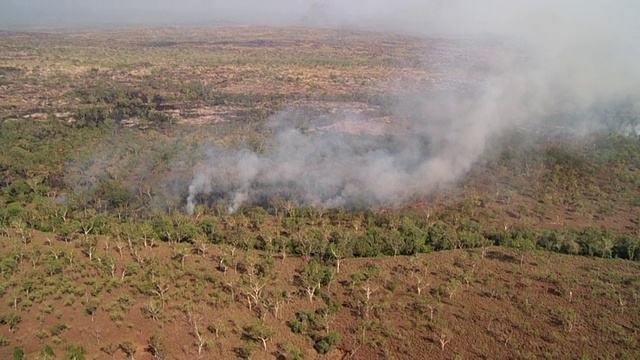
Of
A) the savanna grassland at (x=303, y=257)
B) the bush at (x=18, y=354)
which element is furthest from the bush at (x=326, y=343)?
the bush at (x=18, y=354)

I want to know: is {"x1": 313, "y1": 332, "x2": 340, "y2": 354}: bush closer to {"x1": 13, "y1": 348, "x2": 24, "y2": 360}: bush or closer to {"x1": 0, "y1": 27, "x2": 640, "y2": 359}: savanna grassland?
{"x1": 0, "y1": 27, "x2": 640, "y2": 359}: savanna grassland

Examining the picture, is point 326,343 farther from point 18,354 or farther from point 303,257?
point 18,354

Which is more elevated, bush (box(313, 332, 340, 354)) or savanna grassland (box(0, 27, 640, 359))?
savanna grassland (box(0, 27, 640, 359))

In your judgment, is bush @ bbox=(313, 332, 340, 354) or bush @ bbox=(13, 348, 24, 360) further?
bush @ bbox=(313, 332, 340, 354)

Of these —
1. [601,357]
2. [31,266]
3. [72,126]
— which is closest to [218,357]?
[31,266]

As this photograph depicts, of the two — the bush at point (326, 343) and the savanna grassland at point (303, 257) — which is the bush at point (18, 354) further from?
the bush at point (326, 343)

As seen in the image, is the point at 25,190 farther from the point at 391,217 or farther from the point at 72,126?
the point at 391,217

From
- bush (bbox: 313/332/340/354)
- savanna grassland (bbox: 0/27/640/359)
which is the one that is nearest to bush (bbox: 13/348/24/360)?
savanna grassland (bbox: 0/27/640/359)

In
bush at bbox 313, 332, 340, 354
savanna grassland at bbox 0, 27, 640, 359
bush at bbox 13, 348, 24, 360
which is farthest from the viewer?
savanna grassland at bbox 0, 27, 640, 359
